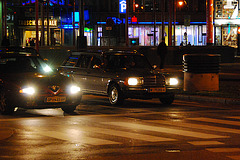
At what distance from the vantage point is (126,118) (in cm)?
1363

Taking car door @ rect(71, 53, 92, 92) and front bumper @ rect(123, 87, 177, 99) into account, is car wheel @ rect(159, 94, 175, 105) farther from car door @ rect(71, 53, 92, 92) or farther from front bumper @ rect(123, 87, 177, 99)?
car door @ rect(71, 53, 92, 92)

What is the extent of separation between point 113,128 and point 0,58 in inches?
198

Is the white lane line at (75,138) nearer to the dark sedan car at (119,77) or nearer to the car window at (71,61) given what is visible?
the dark sedan car at (119,77)

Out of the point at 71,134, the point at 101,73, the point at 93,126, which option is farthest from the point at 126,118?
the point at 101,73

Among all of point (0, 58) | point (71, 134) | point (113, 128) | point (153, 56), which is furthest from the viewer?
point (153, 56)

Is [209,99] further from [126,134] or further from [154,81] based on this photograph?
[126,134]

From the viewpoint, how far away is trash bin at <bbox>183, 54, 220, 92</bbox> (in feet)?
67.2

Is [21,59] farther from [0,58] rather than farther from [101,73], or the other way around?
[101,73]

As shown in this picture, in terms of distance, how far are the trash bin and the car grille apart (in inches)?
150

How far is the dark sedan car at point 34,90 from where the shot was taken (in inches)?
545

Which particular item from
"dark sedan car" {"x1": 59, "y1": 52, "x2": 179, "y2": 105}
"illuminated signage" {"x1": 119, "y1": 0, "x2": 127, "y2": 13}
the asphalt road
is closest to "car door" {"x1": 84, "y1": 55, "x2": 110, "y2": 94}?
"dark sedan car" {"x1": 59, "y1": 52, "x2": 179, "y2": 105}

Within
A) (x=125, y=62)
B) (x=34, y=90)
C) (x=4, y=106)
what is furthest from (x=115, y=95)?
(x=4, y=106)

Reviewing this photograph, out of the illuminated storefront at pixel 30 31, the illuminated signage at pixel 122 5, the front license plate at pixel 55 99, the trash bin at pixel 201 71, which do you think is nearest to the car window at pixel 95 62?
the front license plate at pixel 55 99

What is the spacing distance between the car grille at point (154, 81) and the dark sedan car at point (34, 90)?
2.64 meters
